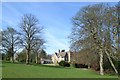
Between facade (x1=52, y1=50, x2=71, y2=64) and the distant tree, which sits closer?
the distant tree

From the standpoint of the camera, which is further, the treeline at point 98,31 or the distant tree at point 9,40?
the distant tree at point 9,40

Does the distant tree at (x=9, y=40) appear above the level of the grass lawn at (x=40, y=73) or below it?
above

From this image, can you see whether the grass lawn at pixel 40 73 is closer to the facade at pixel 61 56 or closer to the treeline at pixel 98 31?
the treeline at pixel 98 31

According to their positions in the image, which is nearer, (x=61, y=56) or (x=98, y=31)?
(x=98, y=31)

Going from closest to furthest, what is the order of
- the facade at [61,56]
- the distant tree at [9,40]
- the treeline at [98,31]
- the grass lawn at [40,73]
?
the grass lawn at [40,73] < the treeline at [98,31] < the distant tree at [9,40] < the facade at [61,56]

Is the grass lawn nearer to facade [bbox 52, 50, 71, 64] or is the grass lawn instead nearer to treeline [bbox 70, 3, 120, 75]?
treeline [bbox 70, 3, 120, 75]

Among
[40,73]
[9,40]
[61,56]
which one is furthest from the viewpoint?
[61,56]

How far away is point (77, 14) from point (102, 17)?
159 inches

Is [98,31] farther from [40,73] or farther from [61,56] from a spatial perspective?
[61,56]

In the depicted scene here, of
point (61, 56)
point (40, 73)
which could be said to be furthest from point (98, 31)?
point (61, 56)

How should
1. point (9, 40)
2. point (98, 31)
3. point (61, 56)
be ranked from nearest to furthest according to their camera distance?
point (98, 31), point (9, 40), point (61, 56)

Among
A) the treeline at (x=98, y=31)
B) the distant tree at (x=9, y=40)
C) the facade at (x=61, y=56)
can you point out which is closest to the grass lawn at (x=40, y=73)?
the treeline at (x=98, y=31)

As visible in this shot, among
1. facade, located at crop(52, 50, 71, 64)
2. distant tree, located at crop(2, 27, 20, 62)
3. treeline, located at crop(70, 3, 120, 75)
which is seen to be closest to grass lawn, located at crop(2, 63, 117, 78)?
treeline, located at crop(70, 3, 120, 75)

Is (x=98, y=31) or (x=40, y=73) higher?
(x=98, y=31)
